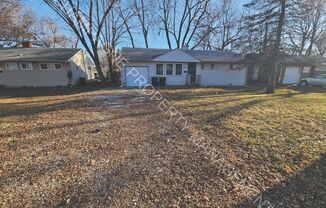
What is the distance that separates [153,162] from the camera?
11.2 feet

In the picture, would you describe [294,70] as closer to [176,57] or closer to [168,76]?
[176,57]

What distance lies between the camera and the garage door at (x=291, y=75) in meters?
19.6

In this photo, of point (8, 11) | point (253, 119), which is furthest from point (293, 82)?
point (8, 11)

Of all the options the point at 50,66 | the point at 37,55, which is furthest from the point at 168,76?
the point at 37,55

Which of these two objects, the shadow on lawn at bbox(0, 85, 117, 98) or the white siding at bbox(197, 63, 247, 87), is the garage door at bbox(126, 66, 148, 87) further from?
the white siding at bbox(197, 63, 247, 87)

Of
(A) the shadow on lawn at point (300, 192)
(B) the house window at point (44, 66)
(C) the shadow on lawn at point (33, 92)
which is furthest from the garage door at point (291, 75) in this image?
(B) the house window at point (44, 66)

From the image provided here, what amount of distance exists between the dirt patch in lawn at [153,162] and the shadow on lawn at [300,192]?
0.05ft

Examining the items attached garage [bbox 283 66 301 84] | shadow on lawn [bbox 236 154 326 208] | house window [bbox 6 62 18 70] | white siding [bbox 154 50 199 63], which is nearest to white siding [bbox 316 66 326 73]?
attached garage [bbox 283 66 301 84]

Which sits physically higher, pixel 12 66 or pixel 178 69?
pixel 12 66

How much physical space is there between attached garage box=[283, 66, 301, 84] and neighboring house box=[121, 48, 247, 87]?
6037 millimetres

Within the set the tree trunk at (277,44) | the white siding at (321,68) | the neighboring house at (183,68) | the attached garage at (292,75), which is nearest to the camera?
the tree trunk at (277,44)

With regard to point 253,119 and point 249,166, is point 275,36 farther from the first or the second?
point 249,166

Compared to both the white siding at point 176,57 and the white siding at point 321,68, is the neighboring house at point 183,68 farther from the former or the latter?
the white siding at point 321,68

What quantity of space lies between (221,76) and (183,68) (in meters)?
4.43
